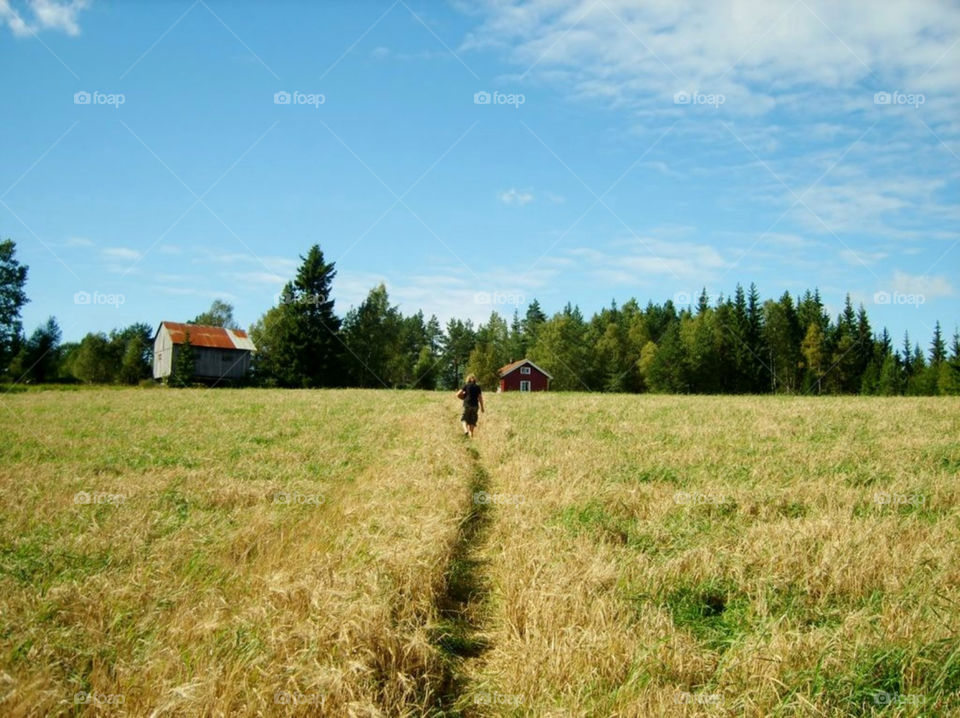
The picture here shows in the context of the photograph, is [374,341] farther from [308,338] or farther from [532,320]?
[532,320]

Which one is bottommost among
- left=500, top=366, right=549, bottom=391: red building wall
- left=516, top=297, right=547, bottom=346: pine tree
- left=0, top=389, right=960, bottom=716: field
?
left=0, top=389, right=960, bottom=716: field

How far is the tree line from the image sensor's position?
6862 centimetres

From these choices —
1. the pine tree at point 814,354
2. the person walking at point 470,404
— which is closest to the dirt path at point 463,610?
the person walking at point 470,404

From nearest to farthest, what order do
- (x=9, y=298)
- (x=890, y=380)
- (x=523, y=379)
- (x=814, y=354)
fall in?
(x=9, y=298) < (x=890, y=380) < (x=523, y=379) < (x=814, y=354)

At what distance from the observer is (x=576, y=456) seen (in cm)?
1300

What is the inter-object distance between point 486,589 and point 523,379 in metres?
72.6

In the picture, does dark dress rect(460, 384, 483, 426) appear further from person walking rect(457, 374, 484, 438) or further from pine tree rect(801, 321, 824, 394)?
pine tree rect(801, 321, 824, 394)

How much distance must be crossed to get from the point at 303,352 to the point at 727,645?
6553 centimetres

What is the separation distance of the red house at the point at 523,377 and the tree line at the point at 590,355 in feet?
6.82

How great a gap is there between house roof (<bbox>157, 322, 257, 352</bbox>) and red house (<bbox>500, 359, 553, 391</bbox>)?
3291cm

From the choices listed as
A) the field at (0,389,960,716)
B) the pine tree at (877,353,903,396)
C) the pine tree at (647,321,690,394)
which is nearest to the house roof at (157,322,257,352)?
the pine tree at (647,321,690,394)

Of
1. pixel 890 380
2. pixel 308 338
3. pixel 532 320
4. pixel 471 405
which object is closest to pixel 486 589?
pixel 471 405

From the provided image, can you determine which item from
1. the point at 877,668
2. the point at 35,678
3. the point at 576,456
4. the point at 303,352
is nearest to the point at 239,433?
the point at 576,456

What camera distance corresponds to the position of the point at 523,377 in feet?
259
